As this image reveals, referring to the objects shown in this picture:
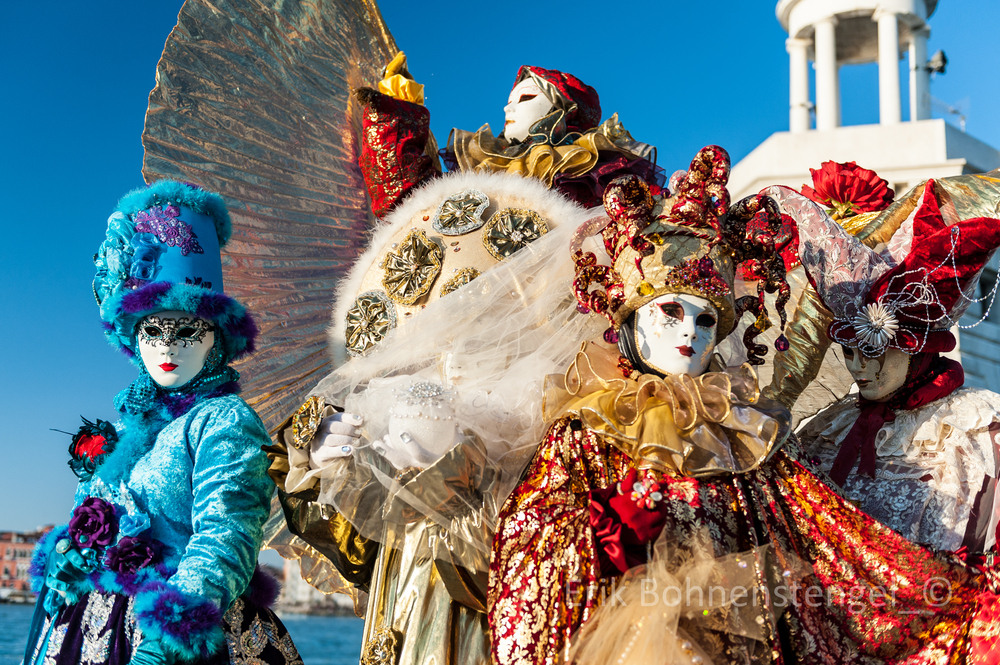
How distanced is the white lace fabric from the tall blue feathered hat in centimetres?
177

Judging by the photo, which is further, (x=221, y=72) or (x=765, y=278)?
(x=221, y=72)

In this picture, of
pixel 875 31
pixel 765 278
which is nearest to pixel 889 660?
pixel 765 278

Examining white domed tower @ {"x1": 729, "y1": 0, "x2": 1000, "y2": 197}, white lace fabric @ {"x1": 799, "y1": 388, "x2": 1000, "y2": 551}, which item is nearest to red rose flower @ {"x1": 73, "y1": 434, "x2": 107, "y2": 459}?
white lace fabric @ {"x1": 799, "y1": 388, "x2": 1000, "y2": 551}

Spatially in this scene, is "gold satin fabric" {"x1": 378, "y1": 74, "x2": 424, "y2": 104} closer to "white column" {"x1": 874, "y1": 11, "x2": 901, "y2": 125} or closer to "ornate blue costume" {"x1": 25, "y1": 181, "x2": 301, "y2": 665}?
"ornate blue costume" {"x1": 25, "y1": 181, "x2": 301, "y2": 665}

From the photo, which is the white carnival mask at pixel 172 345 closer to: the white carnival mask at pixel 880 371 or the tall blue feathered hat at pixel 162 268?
the tall blue feathered hat at pixel 162 268

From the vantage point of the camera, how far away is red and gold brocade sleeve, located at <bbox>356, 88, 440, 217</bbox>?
12.7ft

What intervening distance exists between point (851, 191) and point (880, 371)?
2.24 ft

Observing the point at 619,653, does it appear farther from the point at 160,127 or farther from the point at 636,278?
the point at 160,127

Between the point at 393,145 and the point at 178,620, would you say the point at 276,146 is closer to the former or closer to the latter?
the point at 393,145

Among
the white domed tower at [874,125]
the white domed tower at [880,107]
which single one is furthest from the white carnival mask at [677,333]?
the white domed tower at [880,107]

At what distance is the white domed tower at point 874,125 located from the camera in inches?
439

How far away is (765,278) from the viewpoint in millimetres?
2965

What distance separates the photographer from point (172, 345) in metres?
3.09

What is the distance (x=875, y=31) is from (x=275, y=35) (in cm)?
1373
